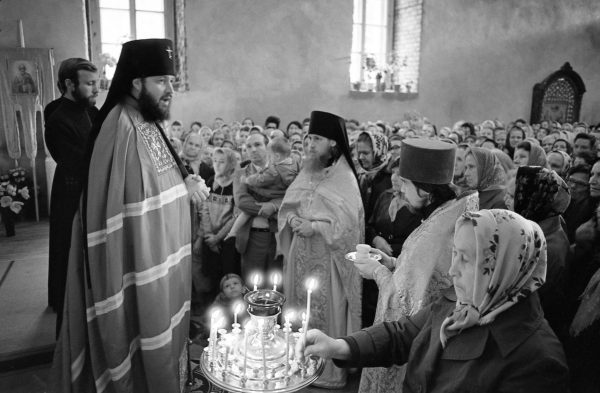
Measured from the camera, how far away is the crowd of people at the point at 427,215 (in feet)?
7.14

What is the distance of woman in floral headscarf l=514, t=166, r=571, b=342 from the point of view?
2580 millimetres

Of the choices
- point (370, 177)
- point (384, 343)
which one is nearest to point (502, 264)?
point (384, 343)

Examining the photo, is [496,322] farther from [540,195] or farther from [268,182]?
[268,182]

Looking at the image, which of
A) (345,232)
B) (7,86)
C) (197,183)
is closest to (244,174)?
(345,232)

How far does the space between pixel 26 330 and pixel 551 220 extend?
12.3ft

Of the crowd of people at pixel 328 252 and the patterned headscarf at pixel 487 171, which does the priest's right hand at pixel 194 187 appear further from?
the patterned headscarf at pixel 487 171

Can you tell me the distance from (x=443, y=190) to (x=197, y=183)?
4.42 ft

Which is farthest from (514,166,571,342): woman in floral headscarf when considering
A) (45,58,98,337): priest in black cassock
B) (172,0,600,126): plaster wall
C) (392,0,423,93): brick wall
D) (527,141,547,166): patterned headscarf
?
(392,0,423,93): brick wall

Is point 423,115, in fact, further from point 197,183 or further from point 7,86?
point 197,183

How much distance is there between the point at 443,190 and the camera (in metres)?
2.21

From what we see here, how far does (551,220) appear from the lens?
2.78 m

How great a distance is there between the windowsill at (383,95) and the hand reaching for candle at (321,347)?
11380mm

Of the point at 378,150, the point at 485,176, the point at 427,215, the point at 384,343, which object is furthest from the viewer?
the point at 378,150

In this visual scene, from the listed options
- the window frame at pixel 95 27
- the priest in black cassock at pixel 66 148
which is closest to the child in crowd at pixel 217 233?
the priest in black cassock at pixel 66 148
